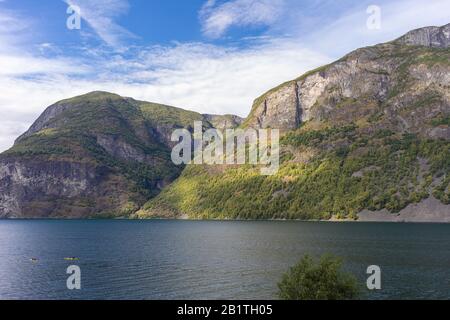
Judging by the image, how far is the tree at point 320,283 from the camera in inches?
1973

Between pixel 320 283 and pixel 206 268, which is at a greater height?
pixel 320 283

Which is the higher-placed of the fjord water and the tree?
the tree

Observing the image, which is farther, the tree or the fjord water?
the fjord water

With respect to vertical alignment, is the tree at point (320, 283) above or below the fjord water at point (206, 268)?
above

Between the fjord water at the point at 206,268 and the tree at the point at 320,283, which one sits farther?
the fjord water at the point at 206,268

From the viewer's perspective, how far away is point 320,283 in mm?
50469

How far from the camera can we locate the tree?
50.1 meters

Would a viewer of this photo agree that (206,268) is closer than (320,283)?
No
